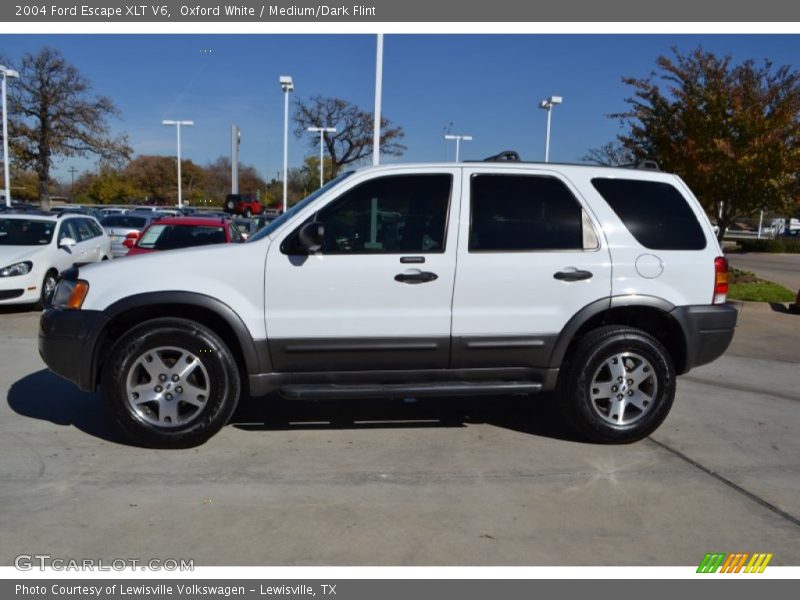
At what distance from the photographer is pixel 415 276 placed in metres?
4.59

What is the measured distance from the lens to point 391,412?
5.65 metres

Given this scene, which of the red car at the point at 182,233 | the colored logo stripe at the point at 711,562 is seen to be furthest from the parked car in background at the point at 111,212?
the colored logo stripe at the point at 711,562

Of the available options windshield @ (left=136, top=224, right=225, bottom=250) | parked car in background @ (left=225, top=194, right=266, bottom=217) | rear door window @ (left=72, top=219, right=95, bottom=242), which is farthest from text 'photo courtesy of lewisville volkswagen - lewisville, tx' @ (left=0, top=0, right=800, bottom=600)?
parked car in background @ (left=225, top=194, right=266, bottom=217)

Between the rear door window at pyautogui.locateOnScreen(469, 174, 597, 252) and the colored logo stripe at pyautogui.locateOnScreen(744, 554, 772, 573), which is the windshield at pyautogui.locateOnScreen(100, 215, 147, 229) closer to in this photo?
the rear door window at pyautogui.locateOnScreen(469, 174, 597, 252)

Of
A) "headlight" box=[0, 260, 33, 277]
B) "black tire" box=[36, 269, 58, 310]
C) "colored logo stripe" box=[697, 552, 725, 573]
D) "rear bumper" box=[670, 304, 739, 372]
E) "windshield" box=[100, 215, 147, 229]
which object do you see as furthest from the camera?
"windshield" box=[100, 215, 147, 229]

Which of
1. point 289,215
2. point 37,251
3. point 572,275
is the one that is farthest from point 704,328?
point 37,251

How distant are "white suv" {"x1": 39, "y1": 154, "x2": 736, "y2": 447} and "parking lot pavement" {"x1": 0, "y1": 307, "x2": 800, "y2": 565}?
1.39 feet

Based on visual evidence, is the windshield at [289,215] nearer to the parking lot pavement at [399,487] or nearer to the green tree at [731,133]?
the parking lot pavement at [399,487]

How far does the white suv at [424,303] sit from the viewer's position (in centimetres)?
452

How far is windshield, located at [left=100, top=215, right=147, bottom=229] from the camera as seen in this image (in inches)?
747

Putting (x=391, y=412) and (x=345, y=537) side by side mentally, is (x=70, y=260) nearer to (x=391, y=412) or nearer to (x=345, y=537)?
(x=391, y=412)

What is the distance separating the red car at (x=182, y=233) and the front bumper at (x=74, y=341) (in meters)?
5.18

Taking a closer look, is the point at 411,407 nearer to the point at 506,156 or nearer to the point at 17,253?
the point at 506,156

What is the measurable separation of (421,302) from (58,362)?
2498mm
